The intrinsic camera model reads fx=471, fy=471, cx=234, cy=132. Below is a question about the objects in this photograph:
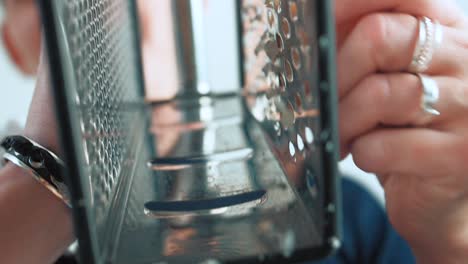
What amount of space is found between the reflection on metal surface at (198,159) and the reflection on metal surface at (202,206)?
0.20 feet

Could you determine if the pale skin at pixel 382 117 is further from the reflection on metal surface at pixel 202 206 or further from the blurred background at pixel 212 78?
the blurred background at pixel 212 78

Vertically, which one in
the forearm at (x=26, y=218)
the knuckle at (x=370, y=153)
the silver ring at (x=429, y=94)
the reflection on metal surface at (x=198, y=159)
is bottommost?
the forearm at (x=26, y=218)

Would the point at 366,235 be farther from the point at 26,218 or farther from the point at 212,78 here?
the point at 26,218

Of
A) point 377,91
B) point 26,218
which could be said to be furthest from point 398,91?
point 26,218

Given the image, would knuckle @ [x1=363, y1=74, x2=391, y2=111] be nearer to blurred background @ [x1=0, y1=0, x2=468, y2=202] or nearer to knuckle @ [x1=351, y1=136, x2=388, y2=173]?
knuckle @ [x1=351, y1=136, x2=388, y2=173]

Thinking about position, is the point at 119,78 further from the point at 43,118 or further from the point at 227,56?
the point at 227,56

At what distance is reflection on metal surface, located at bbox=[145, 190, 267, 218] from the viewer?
279 millimetres

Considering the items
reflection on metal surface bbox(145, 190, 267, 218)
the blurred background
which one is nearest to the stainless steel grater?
reflection on metal surface bbox(145, 190, 267, 218)

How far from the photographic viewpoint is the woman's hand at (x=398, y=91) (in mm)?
309

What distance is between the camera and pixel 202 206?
0.29 meters

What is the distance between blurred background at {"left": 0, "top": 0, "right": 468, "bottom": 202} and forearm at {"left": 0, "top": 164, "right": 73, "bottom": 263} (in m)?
0.20

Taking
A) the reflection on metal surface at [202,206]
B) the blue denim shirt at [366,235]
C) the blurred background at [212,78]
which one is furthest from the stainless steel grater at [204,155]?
the blue denim shirt at [366,235]

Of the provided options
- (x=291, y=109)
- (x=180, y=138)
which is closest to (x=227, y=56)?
(x=180, y=138)

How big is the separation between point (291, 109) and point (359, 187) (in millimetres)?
657
